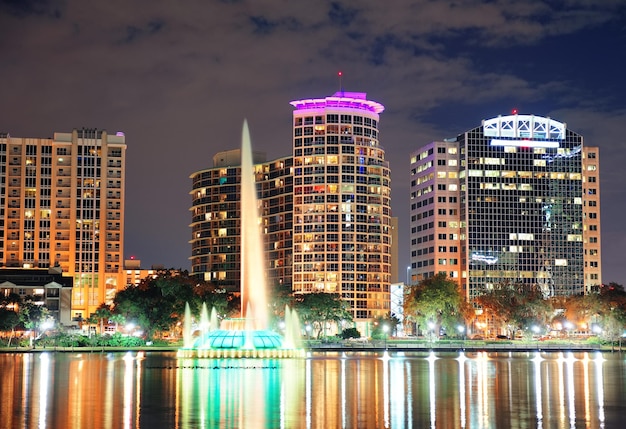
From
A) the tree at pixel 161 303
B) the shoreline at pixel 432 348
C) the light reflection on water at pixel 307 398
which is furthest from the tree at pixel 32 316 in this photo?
the light reflection on water at pixel 307 398

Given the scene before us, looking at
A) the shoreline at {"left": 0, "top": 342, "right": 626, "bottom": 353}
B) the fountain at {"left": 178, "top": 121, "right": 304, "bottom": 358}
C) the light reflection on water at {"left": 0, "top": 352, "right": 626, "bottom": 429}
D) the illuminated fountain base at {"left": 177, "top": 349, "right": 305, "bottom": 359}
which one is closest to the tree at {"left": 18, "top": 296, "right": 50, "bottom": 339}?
the shoreline at {"left": 0, "top": 342, "right": 626, "bottom": 353}

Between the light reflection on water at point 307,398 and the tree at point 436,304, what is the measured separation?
111 m

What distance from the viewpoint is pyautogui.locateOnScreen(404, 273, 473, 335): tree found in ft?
623

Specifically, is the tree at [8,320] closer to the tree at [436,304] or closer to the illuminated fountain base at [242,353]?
the illuminated fountain base at [242,353]

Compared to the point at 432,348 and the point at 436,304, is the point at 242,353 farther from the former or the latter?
the point at 436,304

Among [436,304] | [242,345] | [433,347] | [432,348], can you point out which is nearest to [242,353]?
[242,345]

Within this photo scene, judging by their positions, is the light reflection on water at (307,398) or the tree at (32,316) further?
the tree at (32,316)

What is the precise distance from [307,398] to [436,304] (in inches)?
5593

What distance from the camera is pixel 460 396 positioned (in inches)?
2036

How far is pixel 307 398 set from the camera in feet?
Result: 163

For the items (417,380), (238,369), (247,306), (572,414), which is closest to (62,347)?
(247,306)

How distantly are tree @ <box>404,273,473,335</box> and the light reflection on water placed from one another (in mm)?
110622

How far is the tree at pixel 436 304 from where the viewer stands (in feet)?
623

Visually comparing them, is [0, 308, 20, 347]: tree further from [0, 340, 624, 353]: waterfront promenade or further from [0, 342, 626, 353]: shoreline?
[0, 342, 626, 353]: shoreline
